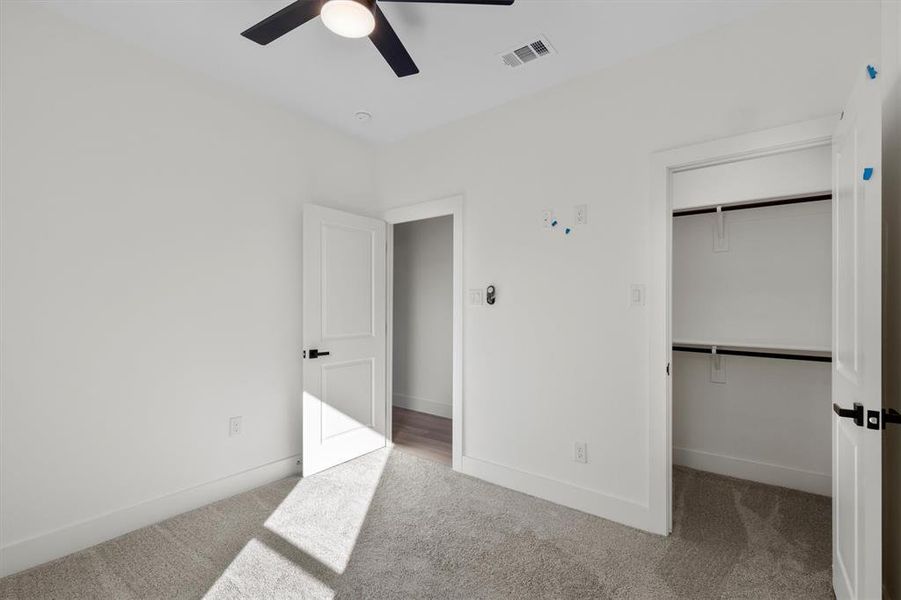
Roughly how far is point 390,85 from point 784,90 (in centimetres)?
223

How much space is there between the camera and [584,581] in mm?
2010

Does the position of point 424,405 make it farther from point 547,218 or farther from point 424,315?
point 547,218

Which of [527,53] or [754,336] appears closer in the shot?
[527,53]

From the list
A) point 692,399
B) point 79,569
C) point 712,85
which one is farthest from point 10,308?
point 692,399

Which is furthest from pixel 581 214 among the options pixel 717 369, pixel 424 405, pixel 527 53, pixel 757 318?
pixel 424 405

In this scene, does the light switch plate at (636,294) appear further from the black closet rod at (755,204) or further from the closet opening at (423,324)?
the closet opening at (423,324)

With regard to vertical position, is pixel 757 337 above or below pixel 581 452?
above

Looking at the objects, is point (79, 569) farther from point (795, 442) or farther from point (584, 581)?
point (795, 442)

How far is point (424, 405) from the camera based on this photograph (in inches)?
204

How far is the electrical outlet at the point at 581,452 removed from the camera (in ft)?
9.00

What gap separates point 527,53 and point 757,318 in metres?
2.47

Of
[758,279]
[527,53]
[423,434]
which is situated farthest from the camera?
[423,434]

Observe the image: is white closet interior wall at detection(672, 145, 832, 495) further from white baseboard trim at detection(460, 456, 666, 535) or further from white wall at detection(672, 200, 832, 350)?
white baseboard trim at detection(460, 456, 666, 535)

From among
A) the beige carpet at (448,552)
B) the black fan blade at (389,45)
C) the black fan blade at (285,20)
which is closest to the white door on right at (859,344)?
the beige carpet at (448,552)
